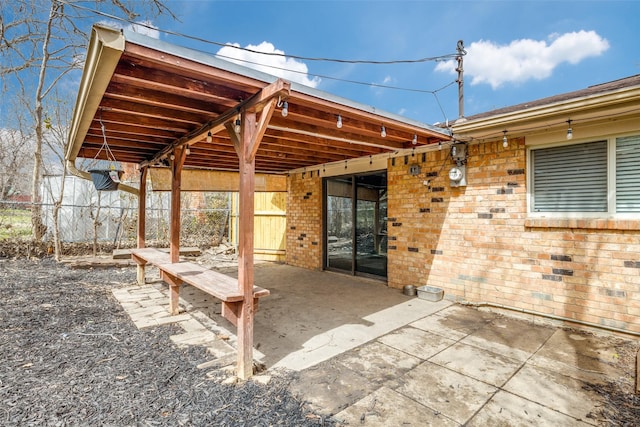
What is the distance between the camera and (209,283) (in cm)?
327

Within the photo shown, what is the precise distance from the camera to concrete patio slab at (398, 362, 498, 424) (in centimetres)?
218

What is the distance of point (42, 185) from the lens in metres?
9.38

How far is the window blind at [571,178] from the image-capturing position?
3656 mm

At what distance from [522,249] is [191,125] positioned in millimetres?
4654

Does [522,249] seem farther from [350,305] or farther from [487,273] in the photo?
[350,305]

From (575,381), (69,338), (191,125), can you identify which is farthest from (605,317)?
(69,338)

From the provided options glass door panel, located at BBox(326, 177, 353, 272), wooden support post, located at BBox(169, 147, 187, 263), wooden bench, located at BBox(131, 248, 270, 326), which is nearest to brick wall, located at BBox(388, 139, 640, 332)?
glass door panel, located at BBox(326, 177, 353, 272)

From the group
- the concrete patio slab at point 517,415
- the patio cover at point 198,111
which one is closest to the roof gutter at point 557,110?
the patio cover at point 198,111

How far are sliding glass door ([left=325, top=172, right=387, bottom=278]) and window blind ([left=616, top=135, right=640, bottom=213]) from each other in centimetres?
342

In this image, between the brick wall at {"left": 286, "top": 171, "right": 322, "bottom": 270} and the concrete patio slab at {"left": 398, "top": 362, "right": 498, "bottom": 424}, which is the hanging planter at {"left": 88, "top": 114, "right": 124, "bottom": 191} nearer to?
the concrete patio slab at {"left": 398, "top": 362, "right": 498, "bottom": 424}

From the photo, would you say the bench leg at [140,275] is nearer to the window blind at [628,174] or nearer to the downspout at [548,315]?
the downspout at [548,315]

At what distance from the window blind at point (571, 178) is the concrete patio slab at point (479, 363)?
2.22 m

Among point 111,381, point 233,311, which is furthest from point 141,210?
point 233,311

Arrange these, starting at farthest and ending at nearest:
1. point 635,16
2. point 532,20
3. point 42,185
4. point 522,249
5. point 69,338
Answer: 1. point 42,185
2. point 532,20
3. point 635,16
4. point 522,249
5. point 69,338
